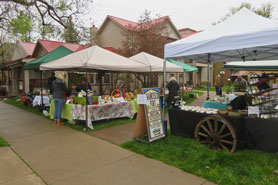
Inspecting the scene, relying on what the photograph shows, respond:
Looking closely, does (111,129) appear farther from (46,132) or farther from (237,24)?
(237,24)

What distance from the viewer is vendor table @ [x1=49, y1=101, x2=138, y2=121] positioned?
247 inches

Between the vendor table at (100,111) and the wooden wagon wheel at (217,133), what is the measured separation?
10.9ft

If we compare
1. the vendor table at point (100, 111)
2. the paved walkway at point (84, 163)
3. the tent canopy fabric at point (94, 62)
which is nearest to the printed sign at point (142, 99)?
the paved walkway at point (84, 163)

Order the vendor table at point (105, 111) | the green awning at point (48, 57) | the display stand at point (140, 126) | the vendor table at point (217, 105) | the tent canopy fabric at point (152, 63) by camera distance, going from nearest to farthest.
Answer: the display stand at point (140, 126)
the vendor table at point (217, 105)
the vendor table at point (105, 111)
the tent canopy fabric at point (152, 63)
the green awning at point (48, 57)

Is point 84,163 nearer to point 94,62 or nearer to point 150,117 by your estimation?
point 150,117

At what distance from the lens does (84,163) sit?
372cm

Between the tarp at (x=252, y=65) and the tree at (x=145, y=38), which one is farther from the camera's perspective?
the tree at (x=145, y=38)

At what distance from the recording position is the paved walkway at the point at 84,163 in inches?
121

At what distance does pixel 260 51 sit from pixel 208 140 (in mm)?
3642

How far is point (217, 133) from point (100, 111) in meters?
3.84

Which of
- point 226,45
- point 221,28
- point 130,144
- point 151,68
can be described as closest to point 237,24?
point 221,28

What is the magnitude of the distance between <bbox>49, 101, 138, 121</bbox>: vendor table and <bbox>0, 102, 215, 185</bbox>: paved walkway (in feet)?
2.78

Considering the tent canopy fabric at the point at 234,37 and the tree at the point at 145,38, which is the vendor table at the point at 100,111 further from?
the tree at the point at 145,38

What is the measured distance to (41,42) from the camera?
14.7m
